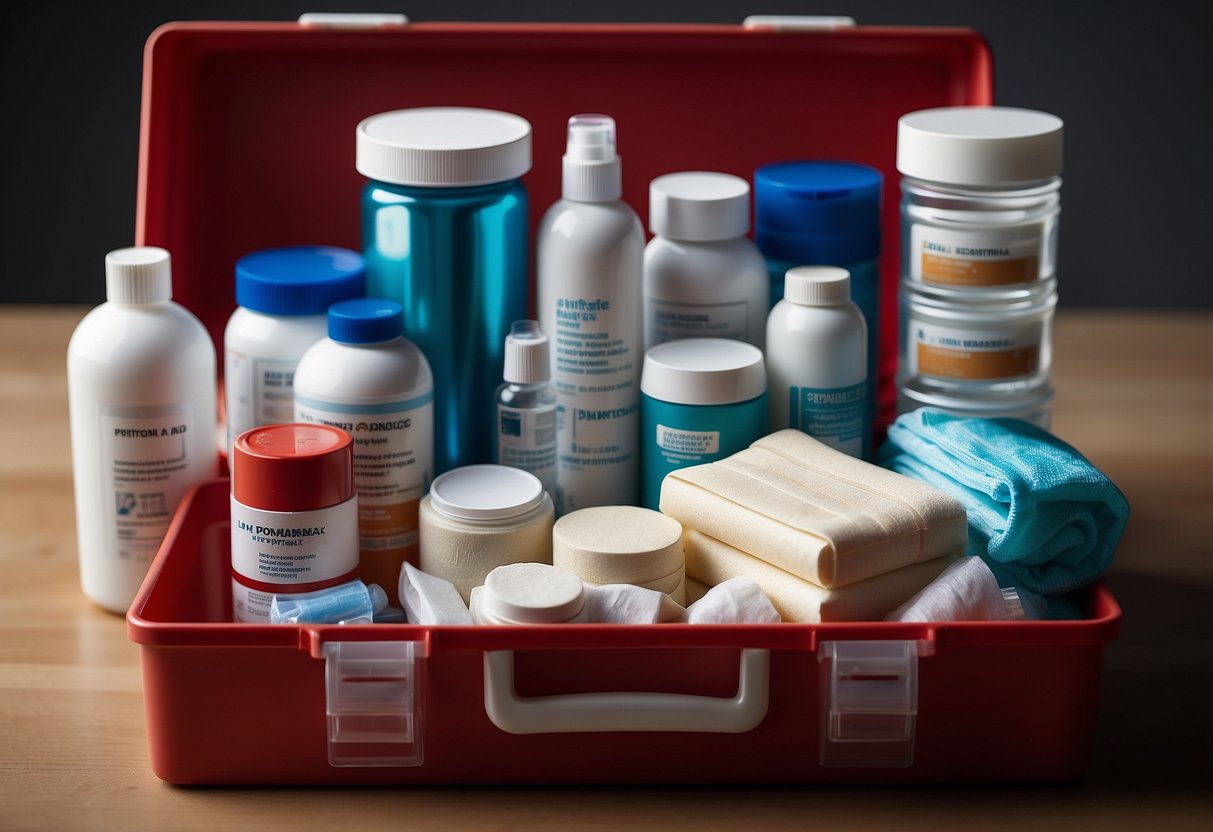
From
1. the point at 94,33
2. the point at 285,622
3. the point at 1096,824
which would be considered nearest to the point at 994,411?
the point at 1096,824

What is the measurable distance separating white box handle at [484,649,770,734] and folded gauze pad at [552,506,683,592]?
0.22ft

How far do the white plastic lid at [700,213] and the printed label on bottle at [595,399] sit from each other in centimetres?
6

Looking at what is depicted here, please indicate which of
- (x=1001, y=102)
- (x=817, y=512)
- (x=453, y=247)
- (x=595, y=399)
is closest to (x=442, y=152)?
(x=453, y=247)

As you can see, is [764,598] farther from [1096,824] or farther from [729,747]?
[1096,824]

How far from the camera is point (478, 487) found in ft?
2.47

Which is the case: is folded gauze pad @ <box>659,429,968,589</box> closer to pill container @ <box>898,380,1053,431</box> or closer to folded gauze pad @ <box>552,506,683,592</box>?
folded gauze pad @ <box>552,506,683,592</box>

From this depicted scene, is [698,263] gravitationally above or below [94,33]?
below

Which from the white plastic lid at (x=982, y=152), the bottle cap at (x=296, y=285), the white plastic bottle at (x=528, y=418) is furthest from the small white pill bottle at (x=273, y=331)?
the white plastic lid at (x=982, y=152)

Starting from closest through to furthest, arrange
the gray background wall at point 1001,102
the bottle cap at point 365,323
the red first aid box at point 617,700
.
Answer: the red first aid box at point 617,700
the bottle cap at point 365,323
the gray background wall at point 1001,102

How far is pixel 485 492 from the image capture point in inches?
29.4

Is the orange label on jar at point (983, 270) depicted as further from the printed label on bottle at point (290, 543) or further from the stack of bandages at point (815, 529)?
the printed label on bottle at point (290, 543)

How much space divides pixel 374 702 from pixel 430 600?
68 millimetres

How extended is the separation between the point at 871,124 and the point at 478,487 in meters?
0.40

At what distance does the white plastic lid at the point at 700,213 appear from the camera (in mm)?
809
